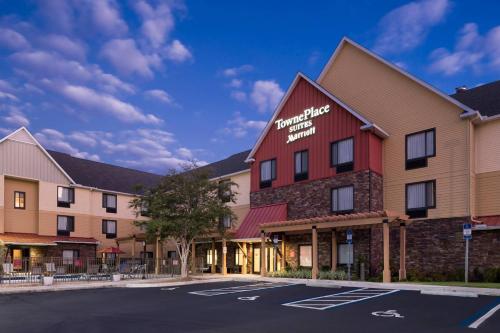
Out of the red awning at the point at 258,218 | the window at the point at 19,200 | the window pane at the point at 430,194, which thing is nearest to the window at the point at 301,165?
the red awning at the point at 258,218

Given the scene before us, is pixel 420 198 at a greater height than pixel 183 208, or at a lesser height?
greater

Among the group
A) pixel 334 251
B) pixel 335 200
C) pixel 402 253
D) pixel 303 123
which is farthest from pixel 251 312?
pixel 303 123

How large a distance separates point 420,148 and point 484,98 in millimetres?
5088

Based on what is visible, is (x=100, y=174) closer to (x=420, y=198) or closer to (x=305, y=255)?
(x=305, y=255)

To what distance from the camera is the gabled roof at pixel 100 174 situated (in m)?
46.3

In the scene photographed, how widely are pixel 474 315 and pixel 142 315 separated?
10.3m

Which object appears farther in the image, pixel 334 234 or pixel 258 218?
pixel 258 218

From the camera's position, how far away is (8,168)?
39.7 metres

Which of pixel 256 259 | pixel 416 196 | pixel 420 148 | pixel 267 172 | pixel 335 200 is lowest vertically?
pixel 256 259

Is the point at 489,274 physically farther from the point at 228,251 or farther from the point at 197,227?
the point at 228,251

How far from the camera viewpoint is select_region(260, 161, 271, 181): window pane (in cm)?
3488

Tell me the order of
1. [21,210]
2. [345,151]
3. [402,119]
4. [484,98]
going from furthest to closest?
[21,210], [345,151], [402,119], [484,98]

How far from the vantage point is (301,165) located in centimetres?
3234

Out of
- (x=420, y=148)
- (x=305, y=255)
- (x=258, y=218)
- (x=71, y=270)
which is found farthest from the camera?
(x=258, y=218)
